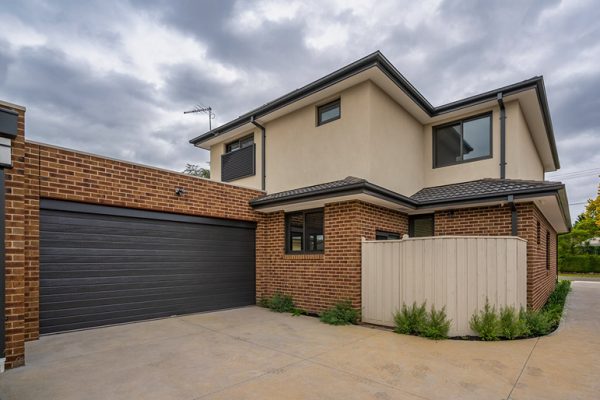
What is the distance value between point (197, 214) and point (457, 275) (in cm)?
584

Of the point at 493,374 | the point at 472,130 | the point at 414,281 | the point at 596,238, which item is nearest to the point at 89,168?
the point at 414,281

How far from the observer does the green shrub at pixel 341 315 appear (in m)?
6.63

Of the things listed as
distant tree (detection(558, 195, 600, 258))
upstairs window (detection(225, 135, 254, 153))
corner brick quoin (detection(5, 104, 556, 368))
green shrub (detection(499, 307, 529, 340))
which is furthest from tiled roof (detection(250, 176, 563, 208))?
distant tree (detection(558, 195, 600, 258))

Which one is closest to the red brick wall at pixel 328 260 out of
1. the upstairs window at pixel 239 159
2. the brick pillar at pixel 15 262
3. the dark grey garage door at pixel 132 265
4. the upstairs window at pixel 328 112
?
the dark grey garage door at pixel 132 265

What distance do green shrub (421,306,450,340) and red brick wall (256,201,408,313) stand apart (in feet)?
5.08

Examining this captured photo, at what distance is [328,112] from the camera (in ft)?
27.8

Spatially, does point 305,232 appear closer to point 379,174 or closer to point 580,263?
point 379,174

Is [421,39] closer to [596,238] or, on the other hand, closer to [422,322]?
[422,322]

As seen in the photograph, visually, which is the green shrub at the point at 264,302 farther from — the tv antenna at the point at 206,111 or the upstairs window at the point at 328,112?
the tv antenna at the point at 206,111

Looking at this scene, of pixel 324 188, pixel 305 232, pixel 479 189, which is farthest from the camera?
pixel 305 232

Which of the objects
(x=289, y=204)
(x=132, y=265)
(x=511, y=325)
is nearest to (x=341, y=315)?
(x=289, y=204)

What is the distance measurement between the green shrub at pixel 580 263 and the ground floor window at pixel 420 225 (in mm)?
24779

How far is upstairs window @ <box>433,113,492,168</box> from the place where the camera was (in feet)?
27.9

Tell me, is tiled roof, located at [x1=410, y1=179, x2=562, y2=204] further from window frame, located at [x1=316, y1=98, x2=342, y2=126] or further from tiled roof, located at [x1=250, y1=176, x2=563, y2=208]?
window frame, located at [x1=316, y1=98, x2=342, y2=126]
